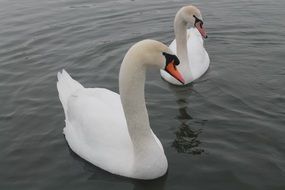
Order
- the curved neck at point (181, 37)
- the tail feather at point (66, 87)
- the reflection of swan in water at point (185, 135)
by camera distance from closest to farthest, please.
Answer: the reflection of swan in water at point (185, 135) → the tail feather at point (66, 87) → the curved neck at point (181, 37)

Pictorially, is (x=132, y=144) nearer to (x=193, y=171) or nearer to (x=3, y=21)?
(x=193, y=171)

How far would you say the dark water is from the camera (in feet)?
22.0

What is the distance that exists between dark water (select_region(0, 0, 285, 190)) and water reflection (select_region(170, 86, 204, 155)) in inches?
0.7

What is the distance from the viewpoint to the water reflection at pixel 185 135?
7254 millimetres

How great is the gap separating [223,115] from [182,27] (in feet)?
8.72

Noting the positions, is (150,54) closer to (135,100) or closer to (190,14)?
(135,100)

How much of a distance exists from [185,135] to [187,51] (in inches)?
126

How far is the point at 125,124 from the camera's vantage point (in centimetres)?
691

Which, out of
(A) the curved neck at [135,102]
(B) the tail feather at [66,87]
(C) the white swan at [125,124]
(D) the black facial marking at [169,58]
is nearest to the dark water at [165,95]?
(C) the white swan at [125,124]

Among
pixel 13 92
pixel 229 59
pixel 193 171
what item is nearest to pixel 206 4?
pixel 229 59

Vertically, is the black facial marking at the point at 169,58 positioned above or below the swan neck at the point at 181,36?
above

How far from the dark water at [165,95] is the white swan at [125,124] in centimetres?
23

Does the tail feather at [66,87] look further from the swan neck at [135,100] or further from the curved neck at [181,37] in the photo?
the curved neck at [181,37]

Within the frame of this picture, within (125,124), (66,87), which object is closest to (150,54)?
(125,124)
